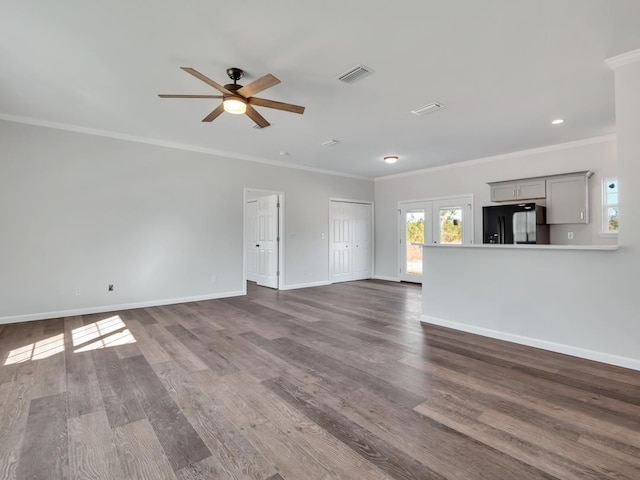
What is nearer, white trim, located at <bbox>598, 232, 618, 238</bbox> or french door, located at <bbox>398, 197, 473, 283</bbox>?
white trim, located at <bbox>598, 232, 618, 238</bbox>

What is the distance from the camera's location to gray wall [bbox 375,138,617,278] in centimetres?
499

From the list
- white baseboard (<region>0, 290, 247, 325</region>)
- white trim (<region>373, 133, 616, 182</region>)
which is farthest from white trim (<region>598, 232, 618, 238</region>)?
white baseboard (<region>0, 290, 247, 325</region>)

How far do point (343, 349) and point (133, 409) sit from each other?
1.89 m

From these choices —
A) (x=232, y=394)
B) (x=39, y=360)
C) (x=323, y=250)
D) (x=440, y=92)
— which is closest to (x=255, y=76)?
(x=440, y=92)

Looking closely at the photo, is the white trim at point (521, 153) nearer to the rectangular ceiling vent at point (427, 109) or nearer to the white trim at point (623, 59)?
the white trim at point (623, 59)

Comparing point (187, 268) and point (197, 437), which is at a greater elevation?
point (187, 268)

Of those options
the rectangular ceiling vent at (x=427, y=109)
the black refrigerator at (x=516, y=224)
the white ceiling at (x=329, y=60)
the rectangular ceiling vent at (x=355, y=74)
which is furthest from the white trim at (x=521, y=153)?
the rectangular ceiling vent at (x=355, y=74)

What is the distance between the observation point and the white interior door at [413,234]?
24.2 ft

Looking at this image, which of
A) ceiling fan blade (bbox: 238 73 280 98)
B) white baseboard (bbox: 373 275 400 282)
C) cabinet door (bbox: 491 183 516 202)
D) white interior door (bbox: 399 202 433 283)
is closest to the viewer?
ceiling fan blade (bbox: 238 73 280 98)

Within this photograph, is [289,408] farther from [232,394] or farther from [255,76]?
[255,76]

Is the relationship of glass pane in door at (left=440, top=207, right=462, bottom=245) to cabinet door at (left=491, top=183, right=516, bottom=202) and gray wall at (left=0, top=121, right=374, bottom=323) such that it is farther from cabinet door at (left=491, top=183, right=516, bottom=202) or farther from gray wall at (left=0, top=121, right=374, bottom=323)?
gray wall at (left=0, top=121, right=374, bottom=323)

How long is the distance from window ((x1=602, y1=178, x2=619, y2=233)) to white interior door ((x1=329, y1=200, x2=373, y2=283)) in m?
4.71

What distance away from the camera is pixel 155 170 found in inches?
206

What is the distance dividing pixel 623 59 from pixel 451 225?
431cm
